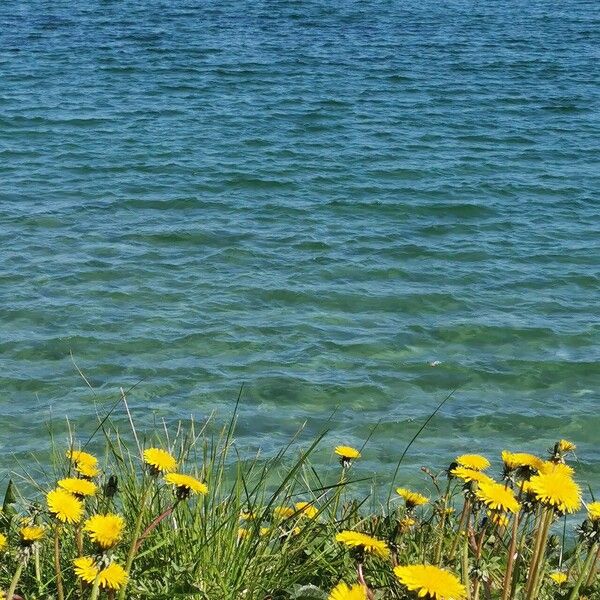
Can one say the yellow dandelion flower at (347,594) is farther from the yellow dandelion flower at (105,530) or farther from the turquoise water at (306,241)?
the turquoise water at (306,241)

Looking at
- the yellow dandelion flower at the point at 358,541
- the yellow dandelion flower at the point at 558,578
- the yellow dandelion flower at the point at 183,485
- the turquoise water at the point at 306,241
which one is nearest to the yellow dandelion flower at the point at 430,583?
the yellow dandelion flower at the point at 358,541

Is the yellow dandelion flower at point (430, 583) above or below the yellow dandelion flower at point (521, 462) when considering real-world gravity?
above

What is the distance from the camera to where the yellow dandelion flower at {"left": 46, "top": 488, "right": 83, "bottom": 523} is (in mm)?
2883

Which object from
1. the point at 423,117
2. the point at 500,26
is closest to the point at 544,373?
the point at 423,117

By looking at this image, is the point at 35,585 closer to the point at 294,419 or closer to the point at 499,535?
the point at 499,535

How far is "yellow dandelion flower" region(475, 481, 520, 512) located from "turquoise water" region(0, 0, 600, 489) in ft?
13.2

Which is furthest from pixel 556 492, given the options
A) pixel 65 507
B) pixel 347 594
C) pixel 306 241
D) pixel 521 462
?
pixel 306 241

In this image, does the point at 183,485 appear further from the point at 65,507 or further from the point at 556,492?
the point at 556,492

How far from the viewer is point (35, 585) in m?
3.56

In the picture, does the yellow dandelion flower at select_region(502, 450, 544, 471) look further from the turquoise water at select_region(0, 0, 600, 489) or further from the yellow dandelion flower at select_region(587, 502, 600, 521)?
the turquoise water at select_region(0, 0, 600, 489)

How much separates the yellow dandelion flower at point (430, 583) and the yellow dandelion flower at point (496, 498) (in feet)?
1.57

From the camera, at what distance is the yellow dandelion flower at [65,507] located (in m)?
2.88

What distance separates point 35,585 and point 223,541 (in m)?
0.61

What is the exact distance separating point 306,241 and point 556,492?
27.5 ft
